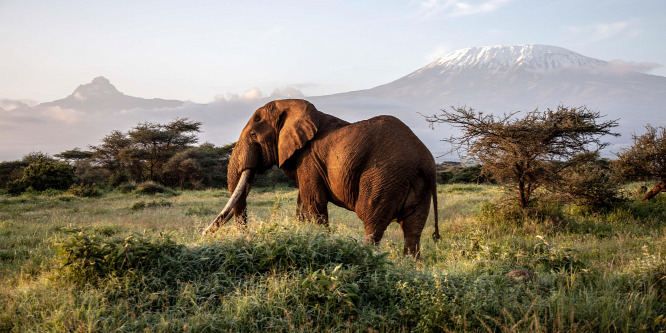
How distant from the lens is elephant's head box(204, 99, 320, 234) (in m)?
7.05

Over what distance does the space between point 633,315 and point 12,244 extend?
981 centimetres

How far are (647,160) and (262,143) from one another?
11.2 metres

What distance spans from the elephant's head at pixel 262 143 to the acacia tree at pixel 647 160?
10.0 meters

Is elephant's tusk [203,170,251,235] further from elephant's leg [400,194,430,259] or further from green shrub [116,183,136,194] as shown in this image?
green shrub [116,183,136,194]

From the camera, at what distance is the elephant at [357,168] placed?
612cm

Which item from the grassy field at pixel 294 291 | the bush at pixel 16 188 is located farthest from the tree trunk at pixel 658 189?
the bush at pixel 16 188

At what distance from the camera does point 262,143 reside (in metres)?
7.50

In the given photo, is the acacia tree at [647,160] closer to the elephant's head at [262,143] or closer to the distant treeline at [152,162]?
the elephant's head at [262,143]

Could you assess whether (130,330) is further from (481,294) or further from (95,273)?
(481,294)

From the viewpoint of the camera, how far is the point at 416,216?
6.31 meters

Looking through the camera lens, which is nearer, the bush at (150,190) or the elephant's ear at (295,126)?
the elephant's ear at (295,126)

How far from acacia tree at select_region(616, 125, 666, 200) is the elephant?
867cm

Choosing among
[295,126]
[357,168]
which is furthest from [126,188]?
[357,168]

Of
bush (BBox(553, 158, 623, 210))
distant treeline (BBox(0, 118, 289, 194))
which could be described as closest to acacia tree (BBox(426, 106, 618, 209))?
bush (BBox(553, 158, 623, 210))
